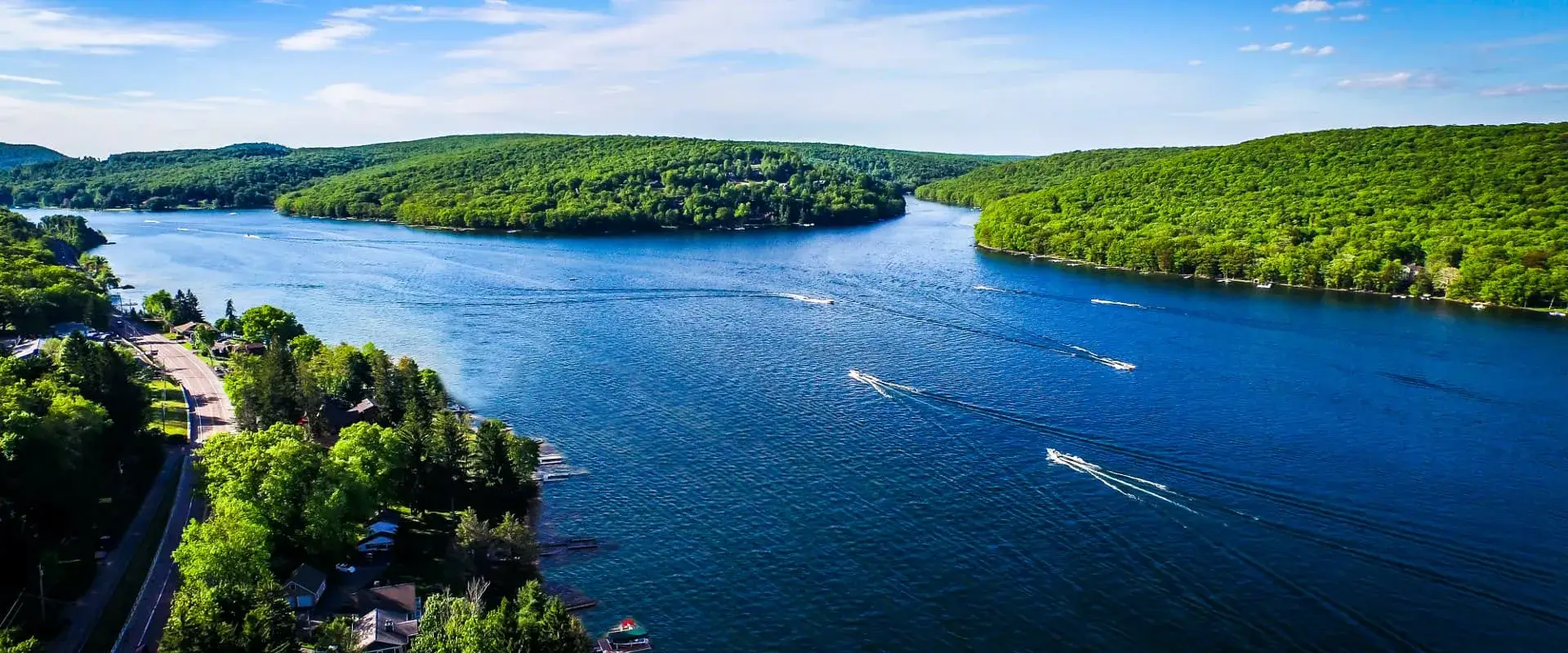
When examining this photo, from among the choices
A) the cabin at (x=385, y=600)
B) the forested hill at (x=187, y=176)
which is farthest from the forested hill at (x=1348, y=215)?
the forested hill at (x=187, y=176)

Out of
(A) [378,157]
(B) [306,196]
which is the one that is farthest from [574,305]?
(A) [378,157]

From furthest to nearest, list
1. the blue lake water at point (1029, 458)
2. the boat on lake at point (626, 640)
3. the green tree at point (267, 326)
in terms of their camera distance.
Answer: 1. the green tree at point (267, 326)
2. the blue lake water at point (1029, 458)
3. the boat on lake at point (626, 640)

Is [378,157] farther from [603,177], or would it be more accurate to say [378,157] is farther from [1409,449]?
[1409,449]

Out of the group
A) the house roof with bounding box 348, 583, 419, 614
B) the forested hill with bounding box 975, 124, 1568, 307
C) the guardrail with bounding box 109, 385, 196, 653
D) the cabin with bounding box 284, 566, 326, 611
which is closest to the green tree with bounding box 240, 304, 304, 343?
the guardrail with bounding box 109, 385, 196, 653

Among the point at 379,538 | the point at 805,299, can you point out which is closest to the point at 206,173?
the point at 805,299

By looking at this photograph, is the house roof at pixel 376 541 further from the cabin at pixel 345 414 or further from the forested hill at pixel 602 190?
the forested hill at pixel 602 190
